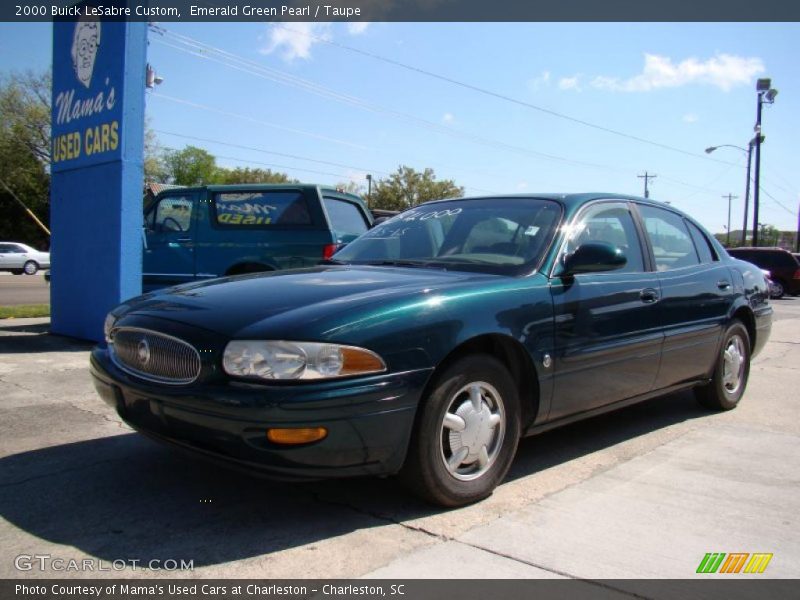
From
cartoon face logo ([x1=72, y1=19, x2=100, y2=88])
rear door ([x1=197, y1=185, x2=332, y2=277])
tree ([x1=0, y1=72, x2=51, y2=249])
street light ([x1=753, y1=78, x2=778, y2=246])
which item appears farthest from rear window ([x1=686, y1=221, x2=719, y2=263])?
tree ([x1=0, y1=72, x2=51, y2=249])

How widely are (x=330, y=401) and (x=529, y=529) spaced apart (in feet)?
3.49

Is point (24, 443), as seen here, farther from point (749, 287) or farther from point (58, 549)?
point (749, 287)

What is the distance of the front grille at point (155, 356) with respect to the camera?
2.85 metres

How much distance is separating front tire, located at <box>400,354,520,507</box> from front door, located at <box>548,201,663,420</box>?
Result: 39cm

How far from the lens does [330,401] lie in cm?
262

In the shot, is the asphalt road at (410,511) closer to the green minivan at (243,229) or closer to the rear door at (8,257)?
the green minivan at (243,229)

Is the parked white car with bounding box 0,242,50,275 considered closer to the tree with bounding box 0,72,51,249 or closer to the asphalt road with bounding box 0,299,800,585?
the tree with bounding box 0,72,51,249

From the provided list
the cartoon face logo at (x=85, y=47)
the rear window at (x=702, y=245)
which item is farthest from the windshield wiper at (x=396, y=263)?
the cartoon face logo at (x=85, y=47)

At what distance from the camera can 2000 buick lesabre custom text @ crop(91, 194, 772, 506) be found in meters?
2.66

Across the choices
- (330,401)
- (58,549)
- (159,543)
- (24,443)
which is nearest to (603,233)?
(330,401)

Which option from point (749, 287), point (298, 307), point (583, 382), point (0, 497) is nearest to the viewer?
point (298, 307)

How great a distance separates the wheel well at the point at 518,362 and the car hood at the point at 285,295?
1.03 ft
